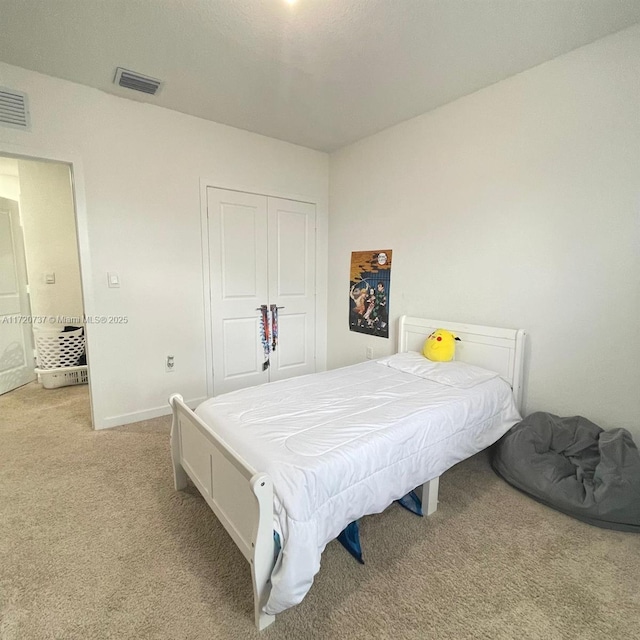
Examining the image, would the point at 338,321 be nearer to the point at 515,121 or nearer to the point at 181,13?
the point at 515,121

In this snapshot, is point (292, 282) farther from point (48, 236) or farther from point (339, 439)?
point (48, 236)

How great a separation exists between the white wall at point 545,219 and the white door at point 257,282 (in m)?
1.16

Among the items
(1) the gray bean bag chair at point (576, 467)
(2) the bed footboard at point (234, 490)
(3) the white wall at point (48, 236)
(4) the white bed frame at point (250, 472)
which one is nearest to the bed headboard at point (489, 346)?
(4) the white bed frame at point (250, 472)

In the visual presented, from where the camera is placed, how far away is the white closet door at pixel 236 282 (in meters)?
3.28

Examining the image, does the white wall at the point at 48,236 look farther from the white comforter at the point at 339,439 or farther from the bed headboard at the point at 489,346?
the bed headboard at the point at 489,346

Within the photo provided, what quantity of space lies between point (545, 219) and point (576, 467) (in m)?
1.56

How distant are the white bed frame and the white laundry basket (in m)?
2.59

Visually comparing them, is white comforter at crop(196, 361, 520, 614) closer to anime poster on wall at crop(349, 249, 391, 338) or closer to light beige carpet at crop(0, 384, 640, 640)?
light beige carpet at crop(0, 384, 640, 640)

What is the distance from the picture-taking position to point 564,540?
168cm

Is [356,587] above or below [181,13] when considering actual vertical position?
below

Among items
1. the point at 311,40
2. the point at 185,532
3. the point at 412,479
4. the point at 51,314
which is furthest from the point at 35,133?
the point at 412,479

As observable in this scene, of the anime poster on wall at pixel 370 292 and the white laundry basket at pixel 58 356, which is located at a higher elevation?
the anime poster on wall at pixel 370 292

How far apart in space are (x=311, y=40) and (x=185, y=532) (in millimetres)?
2811

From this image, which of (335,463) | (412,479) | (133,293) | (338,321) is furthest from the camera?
(338,321)
